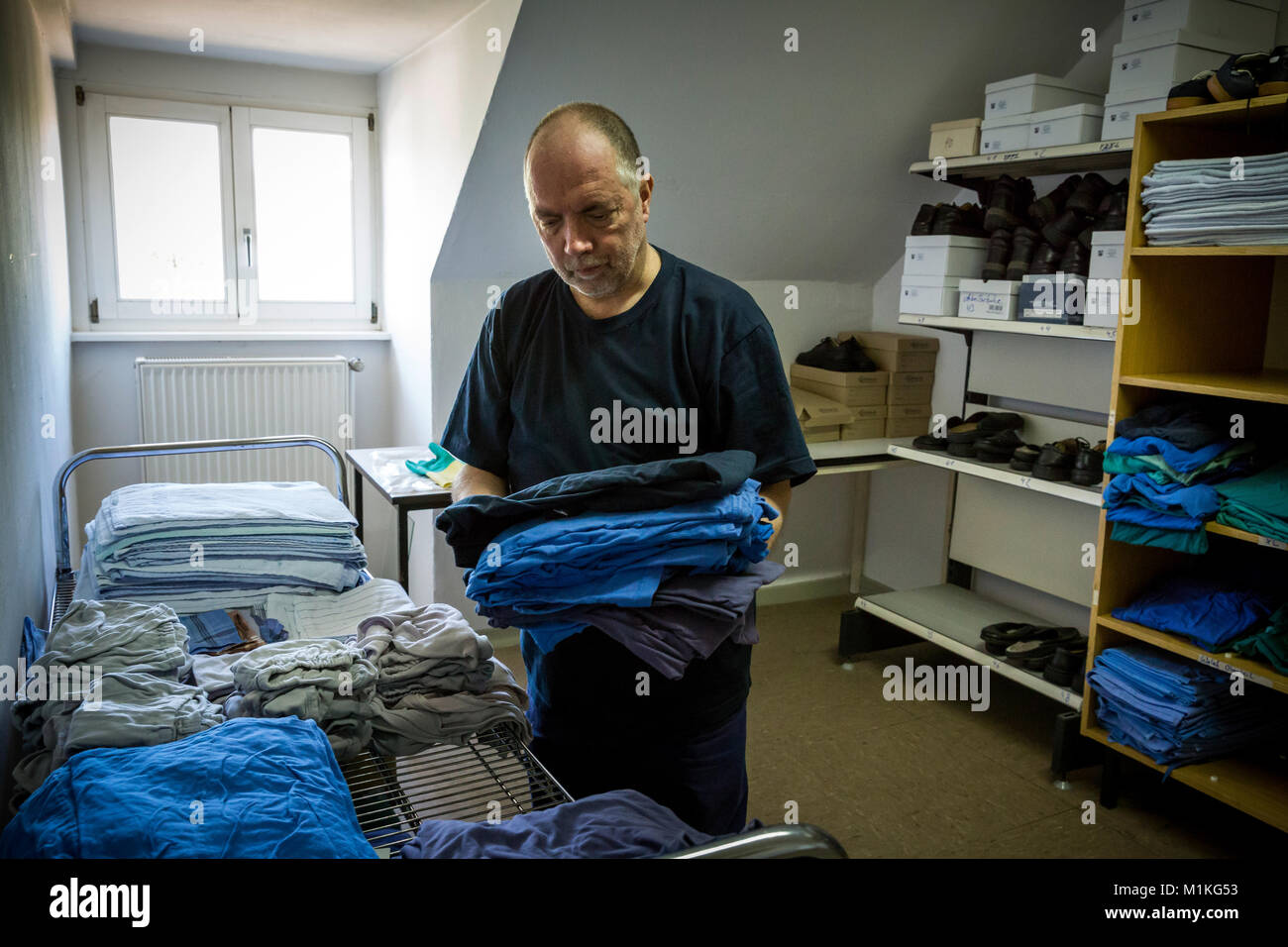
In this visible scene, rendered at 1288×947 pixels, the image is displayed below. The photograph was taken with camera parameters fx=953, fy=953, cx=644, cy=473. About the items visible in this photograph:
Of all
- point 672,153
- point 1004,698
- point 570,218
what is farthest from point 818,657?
point 570,218

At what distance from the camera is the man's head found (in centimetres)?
127

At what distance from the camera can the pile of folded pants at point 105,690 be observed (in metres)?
1.22

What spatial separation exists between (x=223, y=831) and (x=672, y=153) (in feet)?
8.79

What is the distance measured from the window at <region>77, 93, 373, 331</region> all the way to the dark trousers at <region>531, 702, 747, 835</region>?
327cm

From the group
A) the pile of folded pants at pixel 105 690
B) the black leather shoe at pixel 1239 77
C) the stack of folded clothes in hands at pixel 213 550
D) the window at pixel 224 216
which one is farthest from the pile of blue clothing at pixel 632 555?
the window at pixel 224 216

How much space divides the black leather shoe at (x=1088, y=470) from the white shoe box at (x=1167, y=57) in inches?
38.6

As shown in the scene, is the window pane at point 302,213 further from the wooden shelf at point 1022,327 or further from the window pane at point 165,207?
the wooden shelf at point 1022,327

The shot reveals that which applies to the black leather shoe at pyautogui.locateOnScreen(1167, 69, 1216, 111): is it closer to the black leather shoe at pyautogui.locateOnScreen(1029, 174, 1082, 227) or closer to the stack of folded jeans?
the stack of folded jeans

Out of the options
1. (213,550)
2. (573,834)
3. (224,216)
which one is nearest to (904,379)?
(213,550)

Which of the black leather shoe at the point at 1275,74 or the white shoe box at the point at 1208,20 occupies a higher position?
the white shoe box at the point at 1208,20

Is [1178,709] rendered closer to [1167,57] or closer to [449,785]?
[1167,57]

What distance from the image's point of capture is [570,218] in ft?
4.21

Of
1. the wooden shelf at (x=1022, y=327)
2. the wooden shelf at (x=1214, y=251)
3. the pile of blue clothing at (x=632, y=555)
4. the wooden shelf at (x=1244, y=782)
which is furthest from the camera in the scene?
the wooden shelf at (x=1022, y=327)
